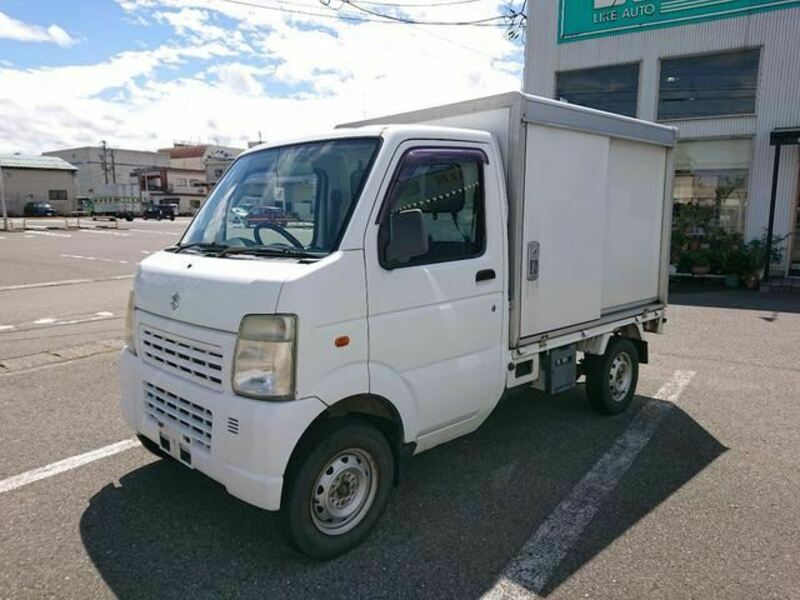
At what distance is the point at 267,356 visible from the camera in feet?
8.72

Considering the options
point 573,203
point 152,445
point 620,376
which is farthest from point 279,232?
point 620,376

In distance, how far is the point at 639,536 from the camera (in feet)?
10.6

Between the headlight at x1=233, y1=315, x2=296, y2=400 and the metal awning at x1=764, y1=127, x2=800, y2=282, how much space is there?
515 inches

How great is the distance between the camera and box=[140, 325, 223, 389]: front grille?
9.28 ft

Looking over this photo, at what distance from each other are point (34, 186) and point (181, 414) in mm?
65814

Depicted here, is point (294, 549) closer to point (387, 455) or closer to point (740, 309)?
point (387, 455)

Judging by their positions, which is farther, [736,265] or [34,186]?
[34,186]

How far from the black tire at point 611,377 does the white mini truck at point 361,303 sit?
0.68 m

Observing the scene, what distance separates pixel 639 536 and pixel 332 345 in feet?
6.67

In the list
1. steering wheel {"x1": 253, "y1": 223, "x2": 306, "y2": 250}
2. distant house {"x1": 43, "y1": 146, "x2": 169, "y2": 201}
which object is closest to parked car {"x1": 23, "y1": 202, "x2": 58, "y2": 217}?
distant house {"x1": 43, "y1": 146, "x2": 169, "y2": 201}

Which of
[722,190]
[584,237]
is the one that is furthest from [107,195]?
[584,237]

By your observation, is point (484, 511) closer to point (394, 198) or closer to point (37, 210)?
point (394, 198)

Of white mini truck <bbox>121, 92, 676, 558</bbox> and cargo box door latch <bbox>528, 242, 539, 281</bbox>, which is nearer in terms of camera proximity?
white mini truck <bbox>121, 92, 676, 558</bbox>

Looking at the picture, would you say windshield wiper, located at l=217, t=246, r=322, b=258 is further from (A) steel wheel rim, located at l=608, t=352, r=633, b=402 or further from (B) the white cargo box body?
(A) steel wheel rim, located at l=608, t=352, r=633, b=402
